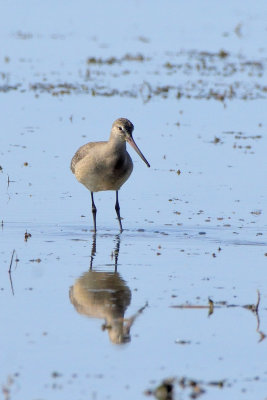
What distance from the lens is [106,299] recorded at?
27.7 ft

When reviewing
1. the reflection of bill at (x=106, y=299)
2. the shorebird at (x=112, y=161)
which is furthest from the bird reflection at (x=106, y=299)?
the shorebird at (x=112, y=161)

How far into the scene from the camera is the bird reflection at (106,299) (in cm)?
765

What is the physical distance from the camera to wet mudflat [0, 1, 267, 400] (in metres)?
6.89

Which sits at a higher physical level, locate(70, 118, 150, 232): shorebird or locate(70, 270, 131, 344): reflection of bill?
locate(70, 118, 150, 232): shorebird

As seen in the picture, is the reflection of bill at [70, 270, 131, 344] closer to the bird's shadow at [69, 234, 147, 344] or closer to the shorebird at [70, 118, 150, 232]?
the bird's shadow at [69, 234, 147, 344]

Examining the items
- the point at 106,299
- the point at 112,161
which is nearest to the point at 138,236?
the point at 112,161

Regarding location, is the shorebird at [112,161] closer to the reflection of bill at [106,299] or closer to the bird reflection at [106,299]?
the bird reflection at [106,299]

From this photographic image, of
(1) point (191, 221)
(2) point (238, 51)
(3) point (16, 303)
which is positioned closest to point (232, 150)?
(1) point (191, 221)

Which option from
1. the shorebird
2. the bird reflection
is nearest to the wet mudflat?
the bird reflection

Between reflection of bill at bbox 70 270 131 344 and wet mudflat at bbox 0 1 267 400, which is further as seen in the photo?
reflection of bill at bbox 70 270 131 344

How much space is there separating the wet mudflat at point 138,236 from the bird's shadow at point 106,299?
2 cm

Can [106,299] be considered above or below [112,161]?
below

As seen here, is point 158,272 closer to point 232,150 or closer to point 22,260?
point 22,260

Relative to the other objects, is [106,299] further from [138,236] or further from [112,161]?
[112,161]
